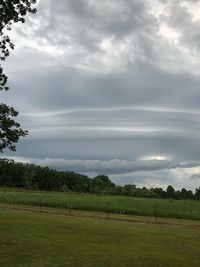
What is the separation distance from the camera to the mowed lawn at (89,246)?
2080cm

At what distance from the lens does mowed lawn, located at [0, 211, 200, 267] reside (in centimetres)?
2080

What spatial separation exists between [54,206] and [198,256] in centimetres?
4345

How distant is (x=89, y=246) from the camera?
25.2 metres

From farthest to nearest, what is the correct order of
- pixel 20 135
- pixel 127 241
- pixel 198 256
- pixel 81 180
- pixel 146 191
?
pixel 81 180 → pixel 146 191 → pixel 127 241 → pixel 198 256 → pixel 20 135

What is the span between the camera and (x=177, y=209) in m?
61.0

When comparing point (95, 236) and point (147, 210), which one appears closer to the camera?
point (95, 236)

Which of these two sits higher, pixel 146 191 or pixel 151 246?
pixel 146 191

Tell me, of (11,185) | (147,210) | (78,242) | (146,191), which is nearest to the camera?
(78,242)

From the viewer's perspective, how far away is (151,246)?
88.9 ft

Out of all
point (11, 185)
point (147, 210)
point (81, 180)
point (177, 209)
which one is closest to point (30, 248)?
point (147, 210)

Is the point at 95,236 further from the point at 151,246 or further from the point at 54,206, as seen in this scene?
the point at 54,206

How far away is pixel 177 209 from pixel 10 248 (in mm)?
41090

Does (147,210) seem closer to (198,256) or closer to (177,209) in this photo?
(177,209)

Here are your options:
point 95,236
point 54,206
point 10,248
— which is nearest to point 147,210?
point 54,206
